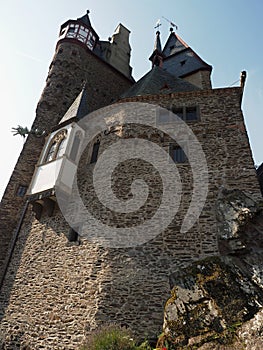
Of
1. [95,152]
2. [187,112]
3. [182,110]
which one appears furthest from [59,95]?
[187,112]

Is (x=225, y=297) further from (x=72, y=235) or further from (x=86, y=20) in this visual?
(x=86, y=20)

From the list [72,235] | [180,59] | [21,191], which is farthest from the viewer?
[180,59]

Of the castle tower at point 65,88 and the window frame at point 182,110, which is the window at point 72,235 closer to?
the castle tower at point 65,88

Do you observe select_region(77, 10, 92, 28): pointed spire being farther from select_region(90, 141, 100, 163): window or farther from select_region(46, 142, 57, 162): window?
select_region(90, 141, 100, 163): window

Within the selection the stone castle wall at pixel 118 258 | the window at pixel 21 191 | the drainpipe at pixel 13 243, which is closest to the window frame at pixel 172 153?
the stone castle wall at pixel 118 258

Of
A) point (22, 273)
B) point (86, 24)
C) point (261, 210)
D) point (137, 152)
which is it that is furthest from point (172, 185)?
point (86, 24)

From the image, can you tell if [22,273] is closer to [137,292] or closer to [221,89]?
[137,292]

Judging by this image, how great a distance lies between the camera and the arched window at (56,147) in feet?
42.8

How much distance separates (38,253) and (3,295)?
6.67 ft

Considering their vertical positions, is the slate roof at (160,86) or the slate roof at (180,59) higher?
the slate roof at (180,59)

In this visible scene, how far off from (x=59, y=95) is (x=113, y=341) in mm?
15084

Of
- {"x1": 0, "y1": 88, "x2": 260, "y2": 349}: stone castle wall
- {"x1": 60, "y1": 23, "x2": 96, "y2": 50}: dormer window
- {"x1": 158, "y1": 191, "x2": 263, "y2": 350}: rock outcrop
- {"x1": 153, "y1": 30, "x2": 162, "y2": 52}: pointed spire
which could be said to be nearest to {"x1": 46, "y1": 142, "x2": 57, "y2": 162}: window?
{"x1": 0, "y1": 88, "x2": 260, "y2": 349}: stone castle wall

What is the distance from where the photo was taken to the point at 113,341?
22.8 feet

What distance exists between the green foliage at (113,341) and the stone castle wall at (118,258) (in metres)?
0.79
